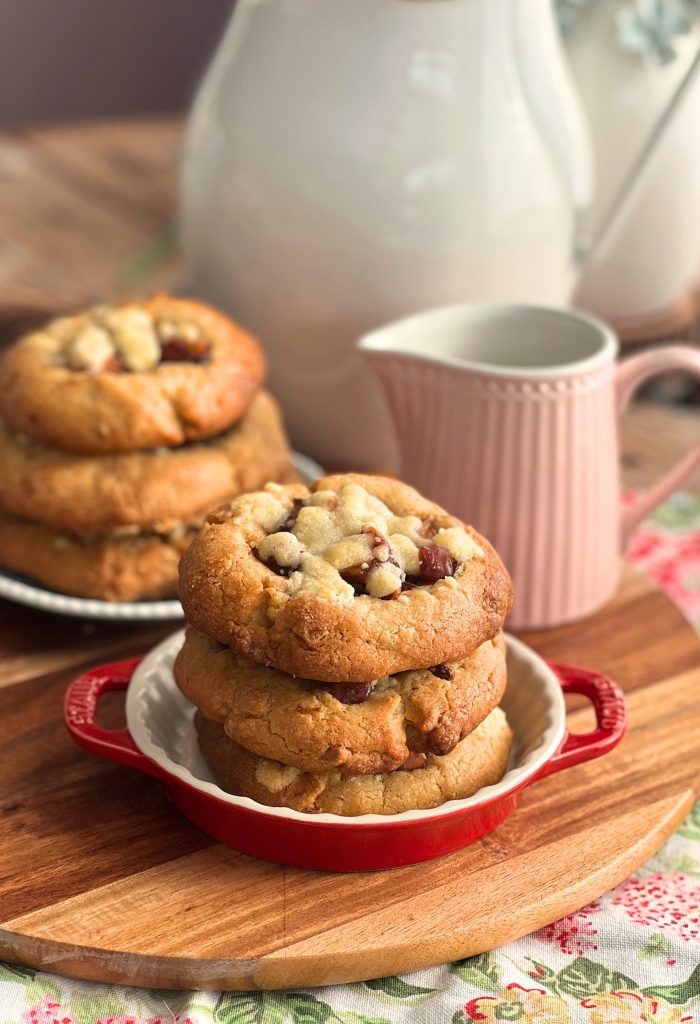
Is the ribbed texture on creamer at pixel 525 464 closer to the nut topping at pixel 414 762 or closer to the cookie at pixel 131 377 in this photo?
the cookie at pixel 131 377

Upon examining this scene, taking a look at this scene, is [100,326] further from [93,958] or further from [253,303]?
[93,958]

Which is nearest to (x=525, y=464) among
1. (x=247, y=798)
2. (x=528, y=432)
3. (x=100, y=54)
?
(x=528, y=432)

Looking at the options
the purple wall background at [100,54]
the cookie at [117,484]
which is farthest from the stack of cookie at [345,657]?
the purple wall background at [100,54]

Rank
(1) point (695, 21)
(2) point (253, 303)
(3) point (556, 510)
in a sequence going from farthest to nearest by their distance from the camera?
(1) point (695, 21) → (2) point (253, 303) → (3) point (556, 510)

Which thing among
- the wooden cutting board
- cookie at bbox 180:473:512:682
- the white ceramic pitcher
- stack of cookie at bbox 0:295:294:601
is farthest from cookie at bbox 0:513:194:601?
the white ceramic pitcher

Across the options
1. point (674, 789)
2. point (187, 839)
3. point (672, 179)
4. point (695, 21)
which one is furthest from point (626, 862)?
point (695, 21)

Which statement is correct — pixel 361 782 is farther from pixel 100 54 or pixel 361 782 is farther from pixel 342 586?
pixel 100 54
